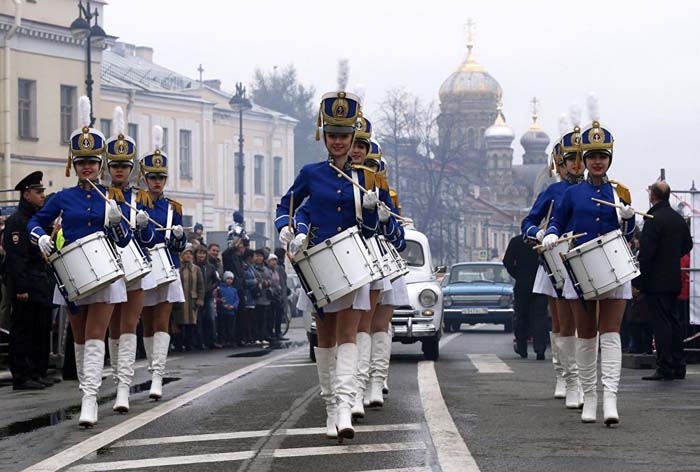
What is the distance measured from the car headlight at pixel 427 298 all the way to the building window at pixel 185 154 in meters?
48.3

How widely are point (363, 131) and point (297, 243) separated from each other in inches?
88.6

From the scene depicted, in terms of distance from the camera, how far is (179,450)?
996 centimetres

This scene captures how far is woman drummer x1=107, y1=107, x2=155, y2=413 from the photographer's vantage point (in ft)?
42.8

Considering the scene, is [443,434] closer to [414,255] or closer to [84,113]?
[84,113]

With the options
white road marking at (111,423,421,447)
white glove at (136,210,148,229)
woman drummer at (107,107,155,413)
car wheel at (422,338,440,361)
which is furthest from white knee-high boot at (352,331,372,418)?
car wheel at (422,338,440,361)

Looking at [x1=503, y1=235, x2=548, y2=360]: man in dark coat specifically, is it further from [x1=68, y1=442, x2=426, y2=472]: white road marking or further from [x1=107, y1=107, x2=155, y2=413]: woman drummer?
[x1=68, y1=442, x2=426, y2=472]: white road marking

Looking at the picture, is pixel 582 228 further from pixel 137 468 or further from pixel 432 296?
pixel 432 296

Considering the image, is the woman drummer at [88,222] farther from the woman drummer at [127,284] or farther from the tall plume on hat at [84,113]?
the tall plume on hat at [84,113]

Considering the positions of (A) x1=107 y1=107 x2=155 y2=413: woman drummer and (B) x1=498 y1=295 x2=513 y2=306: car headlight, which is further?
(B) x1=498 y1=295 x2=513 y2=306: car headlight

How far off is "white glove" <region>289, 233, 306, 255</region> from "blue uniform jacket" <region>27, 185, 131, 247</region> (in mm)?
2499

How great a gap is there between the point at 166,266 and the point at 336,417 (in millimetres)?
4387

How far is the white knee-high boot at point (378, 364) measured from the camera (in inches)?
516

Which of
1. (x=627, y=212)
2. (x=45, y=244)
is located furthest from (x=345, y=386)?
(x=45, y=244)

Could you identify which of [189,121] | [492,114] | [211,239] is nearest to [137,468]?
[211,239]
